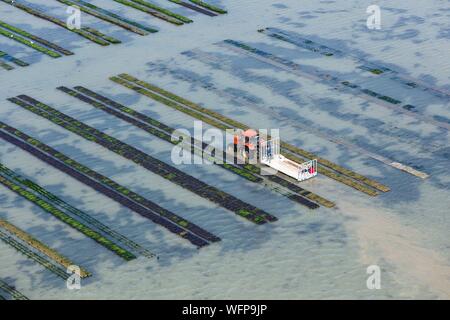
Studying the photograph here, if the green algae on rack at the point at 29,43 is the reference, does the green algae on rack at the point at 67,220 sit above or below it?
below

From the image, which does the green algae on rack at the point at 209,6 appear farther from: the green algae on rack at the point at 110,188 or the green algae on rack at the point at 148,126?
the green algae on rack at the point at 110,188

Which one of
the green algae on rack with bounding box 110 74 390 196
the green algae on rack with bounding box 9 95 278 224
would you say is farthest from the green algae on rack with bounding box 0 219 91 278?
the green algae on rack with bounding box 110 74 390 196

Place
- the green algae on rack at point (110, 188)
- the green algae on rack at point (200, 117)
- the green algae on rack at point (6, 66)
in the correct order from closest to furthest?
the green algae on rack at point (110, 188), the green algae on rack at point (200, 117), the green algae on rack at point (6, 66)

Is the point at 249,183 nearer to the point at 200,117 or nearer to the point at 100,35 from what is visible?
the point at 200,117

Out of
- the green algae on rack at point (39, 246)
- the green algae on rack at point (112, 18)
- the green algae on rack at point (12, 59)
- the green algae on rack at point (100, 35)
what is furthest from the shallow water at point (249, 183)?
the green algae on rack at point (112, 18)

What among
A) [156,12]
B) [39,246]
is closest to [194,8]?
[156,12]

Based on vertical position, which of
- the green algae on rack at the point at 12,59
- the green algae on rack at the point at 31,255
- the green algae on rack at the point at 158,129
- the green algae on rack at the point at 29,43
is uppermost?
the green algae on rack at the point at 29,43
